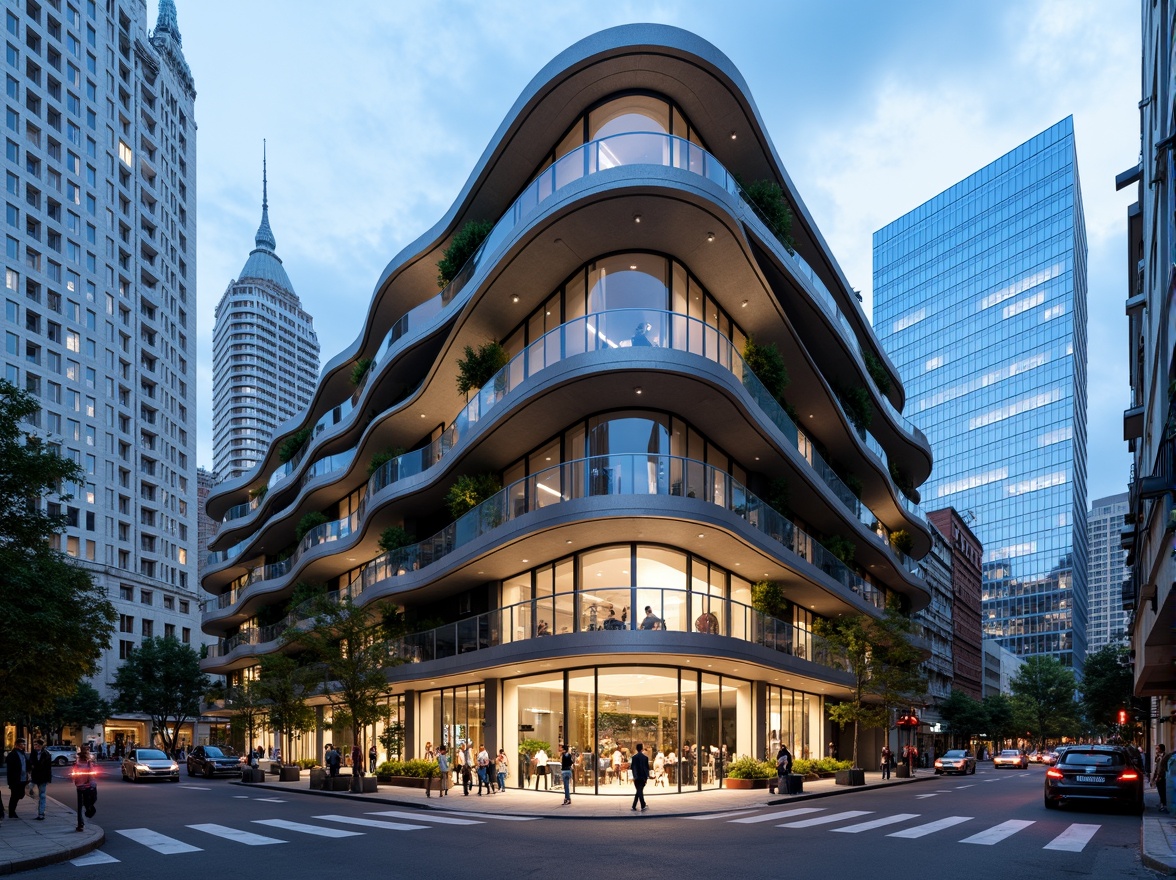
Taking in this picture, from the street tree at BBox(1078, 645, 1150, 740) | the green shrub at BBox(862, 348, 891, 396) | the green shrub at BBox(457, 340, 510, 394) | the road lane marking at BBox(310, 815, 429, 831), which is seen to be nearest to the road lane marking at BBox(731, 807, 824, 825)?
the road lane marking at BBox(310, 815, 429, 831)

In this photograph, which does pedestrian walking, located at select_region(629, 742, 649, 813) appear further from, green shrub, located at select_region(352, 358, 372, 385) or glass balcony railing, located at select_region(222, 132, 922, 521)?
green shrub, located at select_region(352, 358, 372, 385)

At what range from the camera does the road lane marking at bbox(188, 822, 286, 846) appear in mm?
16922

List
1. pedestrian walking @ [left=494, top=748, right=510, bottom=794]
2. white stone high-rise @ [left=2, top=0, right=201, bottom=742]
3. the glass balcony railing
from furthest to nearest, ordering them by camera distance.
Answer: white stone high-rise @ [left=2, top=0, right=201, bottom=742] < pedestrian walking @ [left=494, top=748, right=510, bottom=794] < the glass balcony railing

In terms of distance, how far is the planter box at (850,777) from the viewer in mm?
34562

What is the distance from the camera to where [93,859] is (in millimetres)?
14914

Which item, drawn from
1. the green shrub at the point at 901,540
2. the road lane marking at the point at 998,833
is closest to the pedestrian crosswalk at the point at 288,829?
the road lane marking at the point at 998,833

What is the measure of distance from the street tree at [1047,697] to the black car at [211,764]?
297 ft

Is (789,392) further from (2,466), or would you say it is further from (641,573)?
(2,466)

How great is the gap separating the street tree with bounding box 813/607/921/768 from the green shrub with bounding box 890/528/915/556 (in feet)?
45.7

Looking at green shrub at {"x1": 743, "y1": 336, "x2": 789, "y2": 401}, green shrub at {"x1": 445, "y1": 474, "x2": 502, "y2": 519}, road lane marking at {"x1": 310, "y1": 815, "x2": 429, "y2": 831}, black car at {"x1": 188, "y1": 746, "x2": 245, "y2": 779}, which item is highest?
green shrub at {"x1": 743, "y1": 336, "x2": 789, "y2": 401}

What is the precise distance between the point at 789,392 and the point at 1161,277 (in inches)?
757

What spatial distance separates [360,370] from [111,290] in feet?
178

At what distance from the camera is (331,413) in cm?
5034

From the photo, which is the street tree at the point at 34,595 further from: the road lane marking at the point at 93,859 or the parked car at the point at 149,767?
the parked car at the point at 149,767
